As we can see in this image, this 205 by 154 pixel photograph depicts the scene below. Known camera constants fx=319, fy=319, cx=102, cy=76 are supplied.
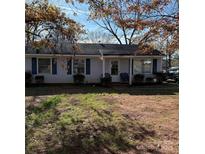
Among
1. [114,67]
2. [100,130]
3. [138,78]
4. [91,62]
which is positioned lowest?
[100,130]

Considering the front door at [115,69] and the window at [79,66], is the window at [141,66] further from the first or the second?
the window at [79,66]

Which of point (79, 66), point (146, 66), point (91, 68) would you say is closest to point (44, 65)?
point (79, 66)

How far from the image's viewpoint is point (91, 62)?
20.2m

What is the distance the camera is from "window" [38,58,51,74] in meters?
19.3

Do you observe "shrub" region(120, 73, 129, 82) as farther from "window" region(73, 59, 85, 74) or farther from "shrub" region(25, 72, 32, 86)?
"shrub" region(25, 72, 32, 86)

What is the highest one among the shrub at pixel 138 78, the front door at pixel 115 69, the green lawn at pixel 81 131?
the front door at pixel 115 69

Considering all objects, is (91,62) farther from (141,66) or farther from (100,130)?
(100,130)

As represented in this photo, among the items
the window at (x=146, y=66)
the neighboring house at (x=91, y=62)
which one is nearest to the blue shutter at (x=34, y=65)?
the neighboring house at (x=91, y=62)

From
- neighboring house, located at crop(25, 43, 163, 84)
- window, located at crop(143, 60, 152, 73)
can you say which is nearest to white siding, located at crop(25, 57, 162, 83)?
neighboring house, located at crop(25, 43, 163, 84)

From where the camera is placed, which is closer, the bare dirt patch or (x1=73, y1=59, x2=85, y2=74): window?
the bare dirt patch

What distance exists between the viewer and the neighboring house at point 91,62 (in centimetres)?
1906

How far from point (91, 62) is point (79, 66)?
814mm
